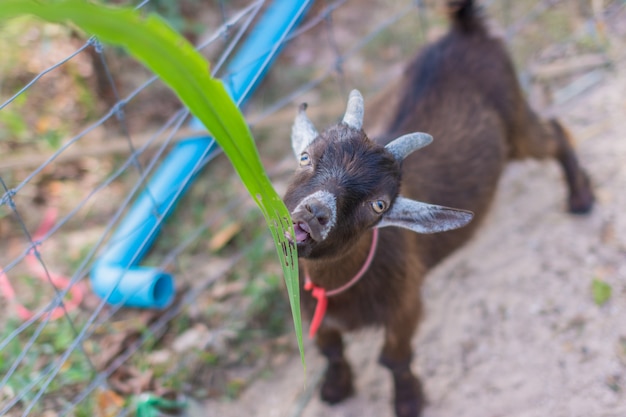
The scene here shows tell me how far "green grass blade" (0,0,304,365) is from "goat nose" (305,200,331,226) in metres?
0.45

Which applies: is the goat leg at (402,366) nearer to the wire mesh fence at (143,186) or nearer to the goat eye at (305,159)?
the wire mesh fence at (143,186)

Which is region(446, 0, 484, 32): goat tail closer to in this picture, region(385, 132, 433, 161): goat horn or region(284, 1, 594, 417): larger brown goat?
region(284, 1, 594, 417): larger brown goat

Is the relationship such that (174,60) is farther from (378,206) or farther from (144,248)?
(144,248)

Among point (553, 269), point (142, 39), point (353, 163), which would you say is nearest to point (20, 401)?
point (353, 163)

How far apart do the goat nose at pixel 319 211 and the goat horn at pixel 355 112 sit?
0.49 metres

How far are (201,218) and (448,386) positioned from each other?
1.95 metres

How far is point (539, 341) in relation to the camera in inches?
119

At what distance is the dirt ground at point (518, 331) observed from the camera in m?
2.78

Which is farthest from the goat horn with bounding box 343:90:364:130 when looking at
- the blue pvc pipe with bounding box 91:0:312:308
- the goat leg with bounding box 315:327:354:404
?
the goat leg with bounding box 315:327:354:404

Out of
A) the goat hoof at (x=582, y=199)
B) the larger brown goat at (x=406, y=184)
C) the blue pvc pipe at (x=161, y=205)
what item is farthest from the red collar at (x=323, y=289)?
the goat hoof at (x=582, y=199)

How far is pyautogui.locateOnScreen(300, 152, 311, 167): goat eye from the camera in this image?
2.13 metres

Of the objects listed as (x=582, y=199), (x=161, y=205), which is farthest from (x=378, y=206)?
(x=582, y=199)

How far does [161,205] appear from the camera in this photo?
327 centimetres

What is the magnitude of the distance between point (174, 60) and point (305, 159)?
3.85 feet
